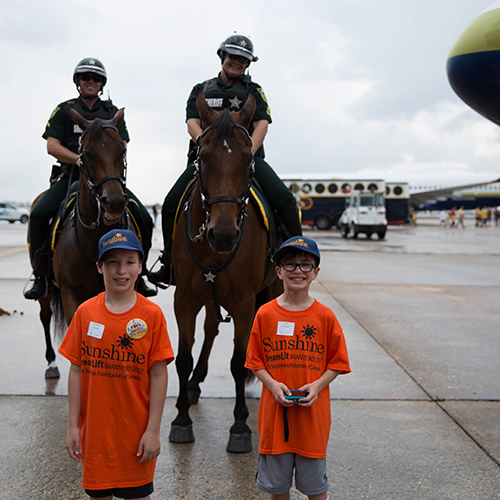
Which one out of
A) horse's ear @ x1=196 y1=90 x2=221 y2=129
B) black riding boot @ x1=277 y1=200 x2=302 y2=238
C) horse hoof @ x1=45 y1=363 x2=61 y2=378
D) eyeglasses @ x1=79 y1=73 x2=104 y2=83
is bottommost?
horse hoof @ x1=45 y1=363 x2=61 y2=378

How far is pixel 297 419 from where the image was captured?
2443mm

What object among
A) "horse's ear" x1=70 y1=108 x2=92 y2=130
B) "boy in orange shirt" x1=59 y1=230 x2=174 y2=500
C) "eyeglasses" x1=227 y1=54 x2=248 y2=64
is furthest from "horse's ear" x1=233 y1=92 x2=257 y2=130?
"boy in orange shirt" x1=59 y1=230 x2=174 y2=500

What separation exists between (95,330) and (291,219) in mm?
2631

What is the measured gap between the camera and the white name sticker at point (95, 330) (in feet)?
7.59

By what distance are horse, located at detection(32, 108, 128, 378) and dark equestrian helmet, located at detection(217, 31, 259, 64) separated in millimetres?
1009

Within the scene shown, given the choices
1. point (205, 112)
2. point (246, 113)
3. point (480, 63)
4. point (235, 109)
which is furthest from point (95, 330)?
point (480, 63)

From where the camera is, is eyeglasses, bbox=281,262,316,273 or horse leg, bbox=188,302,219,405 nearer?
eyeglasses, bbox=281,262,316,273

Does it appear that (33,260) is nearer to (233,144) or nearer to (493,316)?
(233,144)

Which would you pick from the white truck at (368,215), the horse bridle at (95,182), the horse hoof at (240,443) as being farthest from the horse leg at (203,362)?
the white truck at (368,215)

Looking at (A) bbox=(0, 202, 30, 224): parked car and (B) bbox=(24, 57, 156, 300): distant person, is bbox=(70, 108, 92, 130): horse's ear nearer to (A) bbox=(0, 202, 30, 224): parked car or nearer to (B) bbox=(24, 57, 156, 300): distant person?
(B) bbox=(24, 57, 156, 300): distant person

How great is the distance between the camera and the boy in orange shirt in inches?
89.9

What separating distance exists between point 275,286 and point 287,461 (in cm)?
280

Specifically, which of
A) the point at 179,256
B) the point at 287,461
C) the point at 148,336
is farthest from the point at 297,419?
the point at 179,256

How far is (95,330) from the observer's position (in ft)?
7.62
